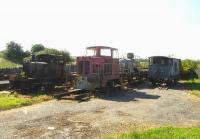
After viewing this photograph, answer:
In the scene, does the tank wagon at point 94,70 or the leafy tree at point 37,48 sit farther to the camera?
the leafy tree at point 37,48

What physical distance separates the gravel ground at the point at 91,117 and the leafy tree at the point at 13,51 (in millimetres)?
44222

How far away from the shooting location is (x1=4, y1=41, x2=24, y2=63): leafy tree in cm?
5881

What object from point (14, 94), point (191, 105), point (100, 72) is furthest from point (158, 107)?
point (14, 94)

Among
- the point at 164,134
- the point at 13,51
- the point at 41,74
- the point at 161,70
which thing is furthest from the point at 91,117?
the point at 13,51

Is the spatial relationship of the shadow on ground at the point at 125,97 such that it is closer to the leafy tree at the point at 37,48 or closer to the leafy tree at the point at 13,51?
the leafy tree at the point at 13,51

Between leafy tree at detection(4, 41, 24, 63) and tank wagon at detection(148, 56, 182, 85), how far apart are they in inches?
1395

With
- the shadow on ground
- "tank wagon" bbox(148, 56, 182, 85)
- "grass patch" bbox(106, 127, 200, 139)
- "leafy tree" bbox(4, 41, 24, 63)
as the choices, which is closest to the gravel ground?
the shadow on ground

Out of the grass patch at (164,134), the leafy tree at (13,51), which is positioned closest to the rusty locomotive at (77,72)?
the grass patch at (164,134)

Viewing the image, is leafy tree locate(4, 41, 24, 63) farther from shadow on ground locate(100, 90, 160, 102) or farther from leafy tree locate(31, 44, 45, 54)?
shadow on ground locate(100, 90, 160, 102)

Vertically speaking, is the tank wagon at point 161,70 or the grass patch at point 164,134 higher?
the tank wagon at point 161,70

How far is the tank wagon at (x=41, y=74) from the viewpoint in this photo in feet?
68.9

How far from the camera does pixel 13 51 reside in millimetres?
58750

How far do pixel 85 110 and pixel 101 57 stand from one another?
275 inches

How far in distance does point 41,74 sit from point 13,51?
3891cm
